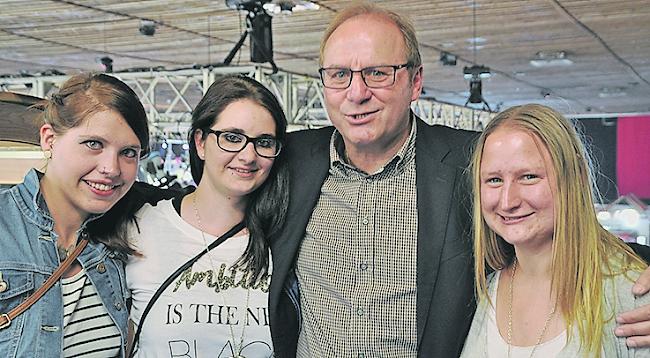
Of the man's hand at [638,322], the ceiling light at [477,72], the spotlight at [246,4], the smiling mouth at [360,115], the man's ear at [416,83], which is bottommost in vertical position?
the man's hand at [638,322]

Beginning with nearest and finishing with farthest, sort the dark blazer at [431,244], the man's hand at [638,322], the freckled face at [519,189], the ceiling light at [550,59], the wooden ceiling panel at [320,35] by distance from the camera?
the man's hand at [638,322]
the freckled face at [519,189]
the dark blazer at [431,244]
the wooden ceiling panel at [320,35]
the ceiling light at [550,59]

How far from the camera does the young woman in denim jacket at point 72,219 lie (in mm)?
1588

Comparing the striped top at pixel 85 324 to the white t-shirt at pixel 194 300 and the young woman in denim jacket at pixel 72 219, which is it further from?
the white t-shirt at pixel 194 300

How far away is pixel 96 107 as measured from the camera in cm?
168

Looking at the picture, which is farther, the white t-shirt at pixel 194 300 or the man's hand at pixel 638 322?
the white t-shirt at pixel 194 300

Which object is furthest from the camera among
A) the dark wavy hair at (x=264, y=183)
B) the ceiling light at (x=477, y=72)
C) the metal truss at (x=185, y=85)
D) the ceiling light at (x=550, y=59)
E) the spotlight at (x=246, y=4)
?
the ceiling light at (x=550, y=59)

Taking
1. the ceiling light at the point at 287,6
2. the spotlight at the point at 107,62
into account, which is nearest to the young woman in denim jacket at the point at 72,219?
the ceiling light at the point at 287,6

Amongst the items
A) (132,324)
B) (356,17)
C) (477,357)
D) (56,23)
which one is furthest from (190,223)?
(56,23)

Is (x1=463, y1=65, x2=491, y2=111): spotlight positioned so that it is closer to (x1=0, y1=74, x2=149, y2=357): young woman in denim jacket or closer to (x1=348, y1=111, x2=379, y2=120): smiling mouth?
(x1=348, y1=111, x2=379, y2=120): smiling mouth

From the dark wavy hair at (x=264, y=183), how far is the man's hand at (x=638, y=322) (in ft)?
2.72

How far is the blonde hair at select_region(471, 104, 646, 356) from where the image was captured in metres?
1.49

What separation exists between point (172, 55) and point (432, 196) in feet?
20.0

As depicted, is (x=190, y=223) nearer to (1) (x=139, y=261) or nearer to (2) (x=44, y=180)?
(1) (x=139, y=261)

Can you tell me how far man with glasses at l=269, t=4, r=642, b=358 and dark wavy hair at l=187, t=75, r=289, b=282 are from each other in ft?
0.12
